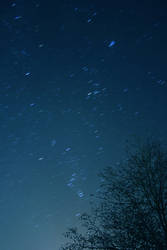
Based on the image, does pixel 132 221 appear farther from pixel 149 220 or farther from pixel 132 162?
pixel 132 162

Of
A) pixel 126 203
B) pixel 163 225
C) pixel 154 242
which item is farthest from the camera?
pixel 126 203

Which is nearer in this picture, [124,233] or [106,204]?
[124,233]

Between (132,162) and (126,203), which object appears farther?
(132,162)

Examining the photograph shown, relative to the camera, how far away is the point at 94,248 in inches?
344

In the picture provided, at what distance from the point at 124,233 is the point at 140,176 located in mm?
2567

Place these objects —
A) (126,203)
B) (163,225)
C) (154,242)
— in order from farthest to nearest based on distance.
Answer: (126,203), (163,225), (154,242)

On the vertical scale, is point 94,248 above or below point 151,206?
below

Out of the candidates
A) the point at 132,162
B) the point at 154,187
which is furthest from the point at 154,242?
the point at 132,162

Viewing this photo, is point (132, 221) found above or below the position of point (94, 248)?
above

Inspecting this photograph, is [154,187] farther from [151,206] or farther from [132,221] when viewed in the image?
[132,221]

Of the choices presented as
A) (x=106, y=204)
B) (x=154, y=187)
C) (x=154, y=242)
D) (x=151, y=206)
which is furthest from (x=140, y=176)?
(x=154, y=242)

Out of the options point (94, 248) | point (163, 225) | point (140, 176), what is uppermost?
point (140, 176)

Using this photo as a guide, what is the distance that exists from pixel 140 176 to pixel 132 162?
32.2 inches

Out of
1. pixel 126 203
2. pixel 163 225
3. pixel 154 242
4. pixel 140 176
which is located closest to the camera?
pixel 154 242
